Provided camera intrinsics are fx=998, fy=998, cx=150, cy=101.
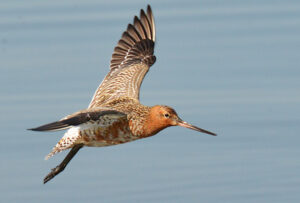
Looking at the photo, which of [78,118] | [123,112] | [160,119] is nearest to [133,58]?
[123,112]

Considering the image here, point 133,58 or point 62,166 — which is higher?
point 133,58

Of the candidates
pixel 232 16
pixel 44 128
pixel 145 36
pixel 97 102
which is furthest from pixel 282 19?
pixel 44 128

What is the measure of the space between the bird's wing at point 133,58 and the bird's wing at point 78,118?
1776 millimetres

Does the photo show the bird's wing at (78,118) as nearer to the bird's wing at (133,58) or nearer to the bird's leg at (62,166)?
the bird's leg at (62,166)

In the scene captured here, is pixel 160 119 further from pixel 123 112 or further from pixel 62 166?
pixel 62 166

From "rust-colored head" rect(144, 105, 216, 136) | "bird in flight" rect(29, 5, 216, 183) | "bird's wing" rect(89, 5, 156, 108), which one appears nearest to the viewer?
"bird in flight" rect(29, 5, 216, 183)

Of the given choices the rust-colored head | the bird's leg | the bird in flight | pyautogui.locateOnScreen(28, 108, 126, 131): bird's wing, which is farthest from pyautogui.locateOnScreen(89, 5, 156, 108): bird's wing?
pyautogui.locateOnScreen(28, 108, 126, 131): bird's wing

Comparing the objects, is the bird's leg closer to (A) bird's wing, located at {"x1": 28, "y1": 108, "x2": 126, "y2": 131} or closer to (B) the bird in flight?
(B) the bird in flight

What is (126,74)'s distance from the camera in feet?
42.5

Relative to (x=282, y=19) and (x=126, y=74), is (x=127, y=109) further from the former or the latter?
(x=282, y=19)

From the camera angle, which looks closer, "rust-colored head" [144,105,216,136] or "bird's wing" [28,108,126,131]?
"bird's wing" [28,108,126,131]

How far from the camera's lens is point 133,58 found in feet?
44.4

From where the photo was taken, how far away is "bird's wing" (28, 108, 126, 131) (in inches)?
397

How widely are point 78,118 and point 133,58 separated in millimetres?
3258
